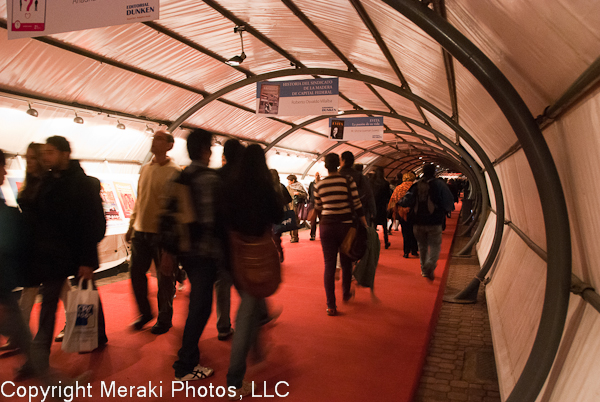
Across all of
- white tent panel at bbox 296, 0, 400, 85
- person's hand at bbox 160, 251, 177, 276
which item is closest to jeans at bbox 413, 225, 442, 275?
white tent panel at bbox 296, 0, 400, 85

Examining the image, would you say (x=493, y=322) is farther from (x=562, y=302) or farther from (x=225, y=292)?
(x=225, y=292)

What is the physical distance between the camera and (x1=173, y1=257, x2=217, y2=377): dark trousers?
10.5ft

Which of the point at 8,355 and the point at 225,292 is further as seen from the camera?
the point at 225,292

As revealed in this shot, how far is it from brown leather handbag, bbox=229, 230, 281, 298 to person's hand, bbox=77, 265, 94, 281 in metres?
1.31

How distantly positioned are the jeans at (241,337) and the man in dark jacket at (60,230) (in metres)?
1.37

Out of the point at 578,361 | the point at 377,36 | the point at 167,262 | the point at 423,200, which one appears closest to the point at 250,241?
the point at 167,262

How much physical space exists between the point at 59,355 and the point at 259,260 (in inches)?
98.0

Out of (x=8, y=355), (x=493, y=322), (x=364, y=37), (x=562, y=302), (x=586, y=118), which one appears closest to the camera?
(x=586, y=118)

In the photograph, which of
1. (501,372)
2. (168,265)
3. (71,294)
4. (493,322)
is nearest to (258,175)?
(168,265)

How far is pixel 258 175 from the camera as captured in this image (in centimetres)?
300

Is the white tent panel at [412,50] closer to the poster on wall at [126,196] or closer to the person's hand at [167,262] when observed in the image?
the person's hand at [167,262]

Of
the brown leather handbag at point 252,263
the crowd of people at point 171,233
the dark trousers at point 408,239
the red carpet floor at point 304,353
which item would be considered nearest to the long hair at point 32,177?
the crowd of people at point 171,233

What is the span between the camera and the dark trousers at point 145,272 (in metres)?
4.22

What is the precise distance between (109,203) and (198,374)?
6.33 m
